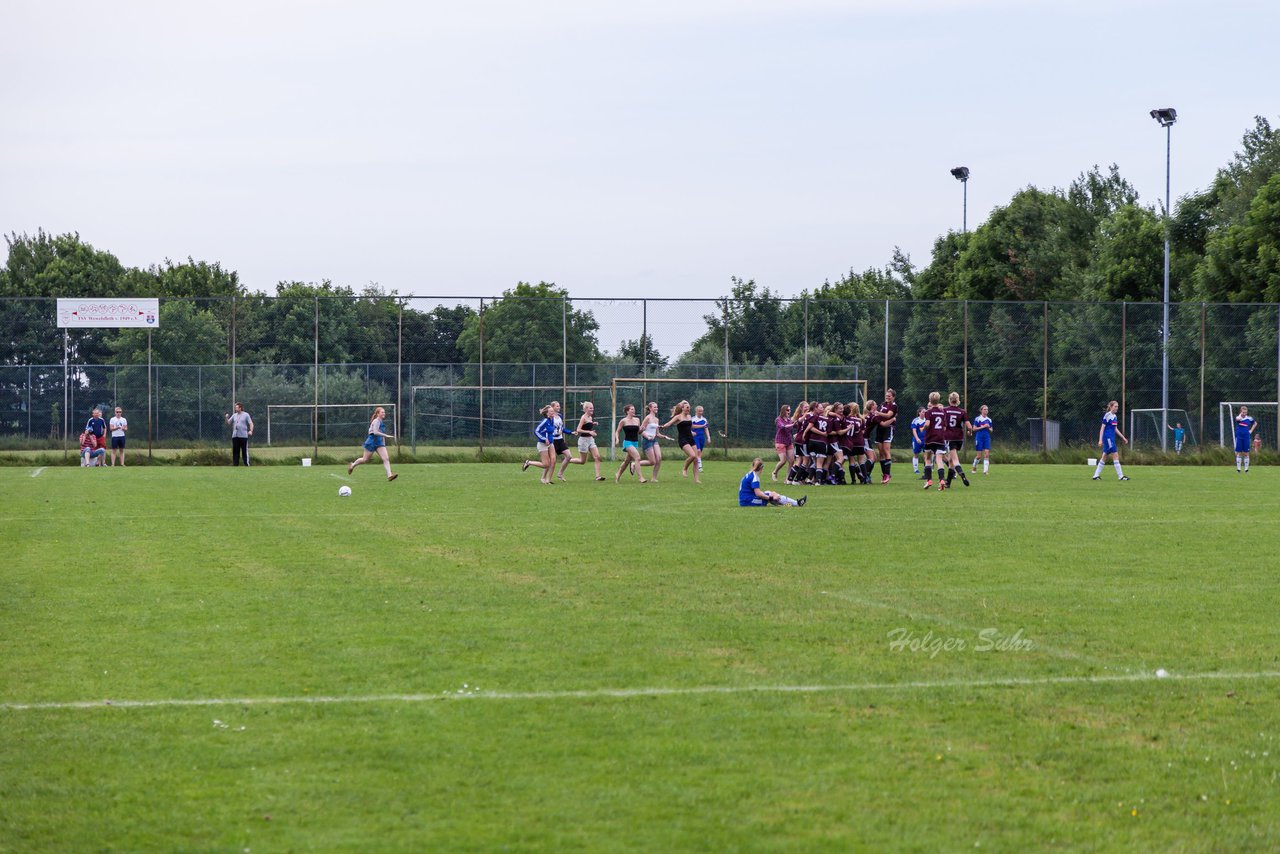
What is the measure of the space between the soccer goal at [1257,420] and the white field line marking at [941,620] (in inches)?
1525

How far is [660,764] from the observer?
256 inches

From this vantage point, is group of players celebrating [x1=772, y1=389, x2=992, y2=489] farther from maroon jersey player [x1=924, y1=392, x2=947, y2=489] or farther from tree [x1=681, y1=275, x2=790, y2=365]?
tree [x1=681, y1=275, x2=790, y2=365]

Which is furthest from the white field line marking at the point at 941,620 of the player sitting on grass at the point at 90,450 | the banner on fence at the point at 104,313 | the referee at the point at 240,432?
the banner on fence at the point at 104,313

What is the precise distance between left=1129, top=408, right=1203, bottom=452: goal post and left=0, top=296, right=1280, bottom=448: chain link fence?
0.27m

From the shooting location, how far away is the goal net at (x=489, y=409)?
46.9 meters

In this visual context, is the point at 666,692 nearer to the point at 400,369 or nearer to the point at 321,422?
the point at 321,422

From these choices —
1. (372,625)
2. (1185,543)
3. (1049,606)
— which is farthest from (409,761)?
(1185,543)

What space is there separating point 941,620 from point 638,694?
11.6ft

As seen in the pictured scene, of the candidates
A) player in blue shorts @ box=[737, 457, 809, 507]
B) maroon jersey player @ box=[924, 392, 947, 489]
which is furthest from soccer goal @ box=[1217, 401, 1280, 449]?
player in blue shorts @ box=[737, 457, 809, 507]

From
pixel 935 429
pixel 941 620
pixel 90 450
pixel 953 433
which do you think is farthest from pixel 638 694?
pixel 90 450

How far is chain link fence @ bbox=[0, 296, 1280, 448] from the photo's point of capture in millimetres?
46281

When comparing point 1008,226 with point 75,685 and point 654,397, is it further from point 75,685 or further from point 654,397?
point 75,685

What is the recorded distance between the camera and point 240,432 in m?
40.6

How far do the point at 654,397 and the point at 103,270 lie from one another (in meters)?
48.3
